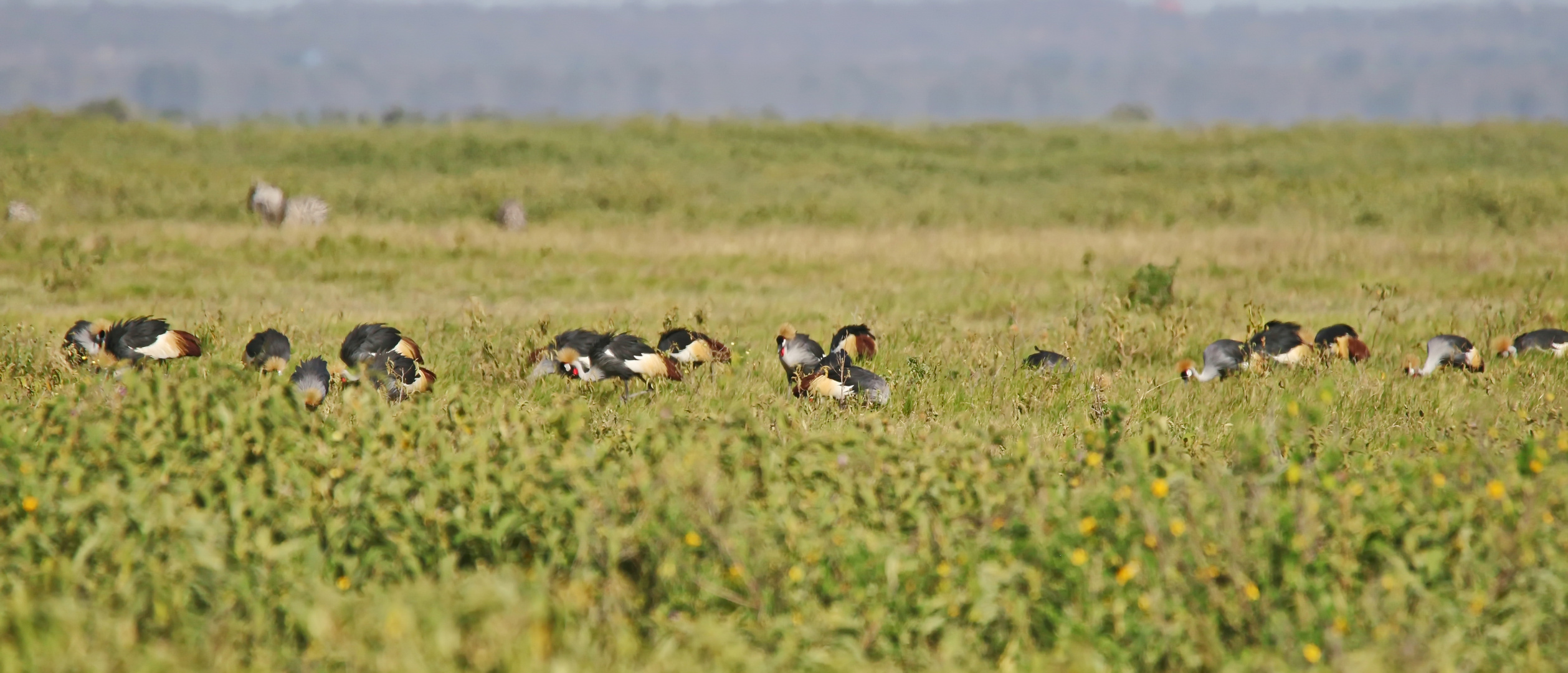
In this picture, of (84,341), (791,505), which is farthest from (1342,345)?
(84,341)

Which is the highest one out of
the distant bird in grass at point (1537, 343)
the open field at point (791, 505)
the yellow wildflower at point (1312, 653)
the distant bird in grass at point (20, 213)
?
the distant bird in grass at point (20, 213)

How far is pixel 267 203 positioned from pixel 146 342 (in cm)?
1596

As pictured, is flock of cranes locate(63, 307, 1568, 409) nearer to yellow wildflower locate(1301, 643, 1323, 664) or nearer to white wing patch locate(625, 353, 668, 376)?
white wing patch locate(625, 353, 668, 376)

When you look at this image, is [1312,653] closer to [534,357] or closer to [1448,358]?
[534,357]

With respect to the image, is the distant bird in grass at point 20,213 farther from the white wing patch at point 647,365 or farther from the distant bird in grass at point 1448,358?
the distant bird in grass at point 1448,358

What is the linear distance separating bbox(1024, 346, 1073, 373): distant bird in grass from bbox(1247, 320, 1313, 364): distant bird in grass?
1.50 m

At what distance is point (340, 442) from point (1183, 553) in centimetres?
392

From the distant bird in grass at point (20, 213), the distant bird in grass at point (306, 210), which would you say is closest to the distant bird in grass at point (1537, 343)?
the distant bird in grass at point (306, 210)

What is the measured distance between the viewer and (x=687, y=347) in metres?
9.71

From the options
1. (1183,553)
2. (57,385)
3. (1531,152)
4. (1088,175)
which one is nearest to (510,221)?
(57,385)

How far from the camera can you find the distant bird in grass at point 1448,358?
32.7 ft

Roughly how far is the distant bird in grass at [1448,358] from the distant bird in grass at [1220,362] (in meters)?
1.42

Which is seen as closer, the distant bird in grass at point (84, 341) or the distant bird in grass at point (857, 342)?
the distant bird in grass at point (84, 341)

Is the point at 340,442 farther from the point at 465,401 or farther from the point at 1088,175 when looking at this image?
the point at 1088,175
